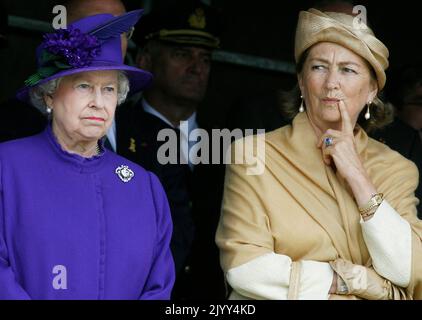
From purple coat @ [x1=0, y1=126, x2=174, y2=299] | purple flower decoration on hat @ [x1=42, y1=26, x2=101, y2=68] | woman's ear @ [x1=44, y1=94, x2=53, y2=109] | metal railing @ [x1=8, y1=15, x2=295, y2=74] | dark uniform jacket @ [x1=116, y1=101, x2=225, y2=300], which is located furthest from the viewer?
metal railing @ [x1=8, y1=15, x2=295, y2=74]

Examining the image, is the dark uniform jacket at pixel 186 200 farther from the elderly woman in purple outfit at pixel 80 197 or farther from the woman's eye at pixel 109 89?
the woman's eye at pixel 109 89

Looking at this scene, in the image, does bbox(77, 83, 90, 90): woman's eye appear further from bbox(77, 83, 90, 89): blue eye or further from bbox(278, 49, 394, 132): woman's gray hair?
bbox(278, 49, 394, 132): woman's gray hair

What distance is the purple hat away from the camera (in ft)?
12.9

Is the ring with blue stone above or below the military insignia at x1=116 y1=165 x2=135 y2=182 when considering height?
above

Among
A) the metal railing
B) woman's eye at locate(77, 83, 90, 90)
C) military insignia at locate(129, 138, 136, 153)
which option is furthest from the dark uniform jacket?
the metal railing

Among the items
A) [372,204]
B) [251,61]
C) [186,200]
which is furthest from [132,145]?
[251,61]

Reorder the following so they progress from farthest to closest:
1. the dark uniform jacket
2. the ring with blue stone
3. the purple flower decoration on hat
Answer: the dark uniform jacket → the ring with blue stone → the purple flower decoration on hat

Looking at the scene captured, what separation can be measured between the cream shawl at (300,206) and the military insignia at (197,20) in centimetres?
145

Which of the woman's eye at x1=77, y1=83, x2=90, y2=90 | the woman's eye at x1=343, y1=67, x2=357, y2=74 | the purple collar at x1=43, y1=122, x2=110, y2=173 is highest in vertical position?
the woman's eye at x1=343, y1=67, x2=357, y2=74

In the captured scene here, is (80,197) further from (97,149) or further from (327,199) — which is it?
(327,199)

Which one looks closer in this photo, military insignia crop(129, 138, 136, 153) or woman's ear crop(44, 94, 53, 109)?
woman's ear crop(44, 94, 53, 109)
